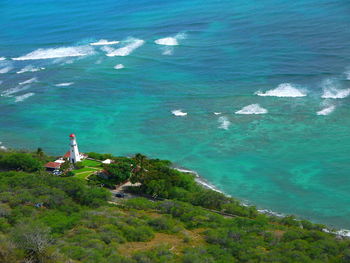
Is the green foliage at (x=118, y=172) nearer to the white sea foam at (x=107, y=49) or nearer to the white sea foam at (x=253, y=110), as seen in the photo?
the white sea foam at (x=253, y=110)

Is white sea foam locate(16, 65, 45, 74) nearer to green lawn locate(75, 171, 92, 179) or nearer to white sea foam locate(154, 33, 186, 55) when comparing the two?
white sea foam locate(154, 33, 186, 55)

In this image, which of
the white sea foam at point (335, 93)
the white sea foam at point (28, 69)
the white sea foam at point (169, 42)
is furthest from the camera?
the white sea foam at point (28, 69)

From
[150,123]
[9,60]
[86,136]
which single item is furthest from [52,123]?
[9,60]

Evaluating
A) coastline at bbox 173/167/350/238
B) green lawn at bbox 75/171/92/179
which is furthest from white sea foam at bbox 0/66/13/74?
coastline at bbox 173/167/350/238

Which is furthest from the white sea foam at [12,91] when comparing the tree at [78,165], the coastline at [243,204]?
the coastline at [243,204]

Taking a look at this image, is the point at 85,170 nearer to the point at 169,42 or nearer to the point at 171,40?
the point at 169,42

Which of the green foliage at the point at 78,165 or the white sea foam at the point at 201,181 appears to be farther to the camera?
the green foliage at the point at 78,165

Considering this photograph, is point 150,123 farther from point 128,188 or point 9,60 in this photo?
point 9,60
